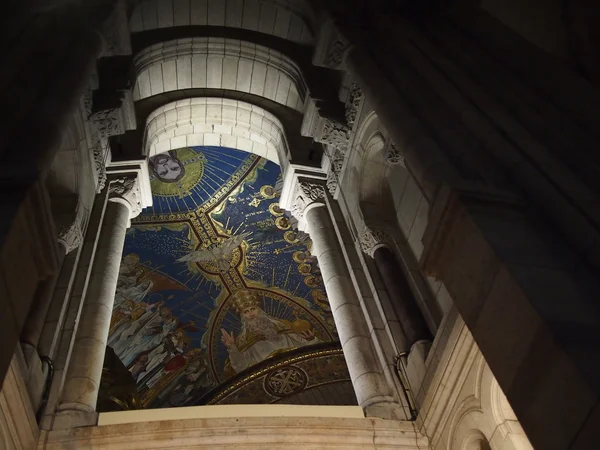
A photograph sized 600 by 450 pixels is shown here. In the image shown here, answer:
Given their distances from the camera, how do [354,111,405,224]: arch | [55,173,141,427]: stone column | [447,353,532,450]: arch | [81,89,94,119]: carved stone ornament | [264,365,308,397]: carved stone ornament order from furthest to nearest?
[264,365,308,397]: carved stone ornament → [354,111,405,224]: arch → [81,89,94,119]: carved stone ornament → [55,173,141,427]: stone column → [447,353,532,450]: arch

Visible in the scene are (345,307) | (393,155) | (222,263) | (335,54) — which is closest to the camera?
(345,307)

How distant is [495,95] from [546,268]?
221 centimetres

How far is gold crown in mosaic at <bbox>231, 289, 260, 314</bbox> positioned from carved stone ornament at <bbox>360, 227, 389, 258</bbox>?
7715 millimetres

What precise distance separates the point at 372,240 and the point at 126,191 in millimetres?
3306

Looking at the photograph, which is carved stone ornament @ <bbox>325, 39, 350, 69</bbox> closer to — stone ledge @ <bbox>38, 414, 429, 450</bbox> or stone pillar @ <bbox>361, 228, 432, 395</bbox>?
stone pillar @ <bbox>361, 228, 432, 395</bbox>

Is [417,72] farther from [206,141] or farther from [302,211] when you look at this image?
[206,141]

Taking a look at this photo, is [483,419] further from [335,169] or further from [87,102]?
[87,102]

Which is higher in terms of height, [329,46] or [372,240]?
[329,46]

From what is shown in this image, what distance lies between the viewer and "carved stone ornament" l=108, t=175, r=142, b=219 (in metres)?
7.81

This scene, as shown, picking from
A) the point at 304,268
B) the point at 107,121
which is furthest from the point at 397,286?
the point at 304,268

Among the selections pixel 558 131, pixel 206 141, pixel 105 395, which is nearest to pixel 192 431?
pixel 558 131

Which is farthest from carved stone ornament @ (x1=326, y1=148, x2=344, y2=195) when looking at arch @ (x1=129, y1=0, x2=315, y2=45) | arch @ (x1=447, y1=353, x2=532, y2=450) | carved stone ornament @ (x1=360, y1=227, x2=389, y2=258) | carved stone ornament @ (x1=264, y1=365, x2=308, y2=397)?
carved stone ornament @ (x1=264, y1=365, x2=308, y2=397)

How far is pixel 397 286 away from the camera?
6.63 m

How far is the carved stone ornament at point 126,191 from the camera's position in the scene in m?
7.81
